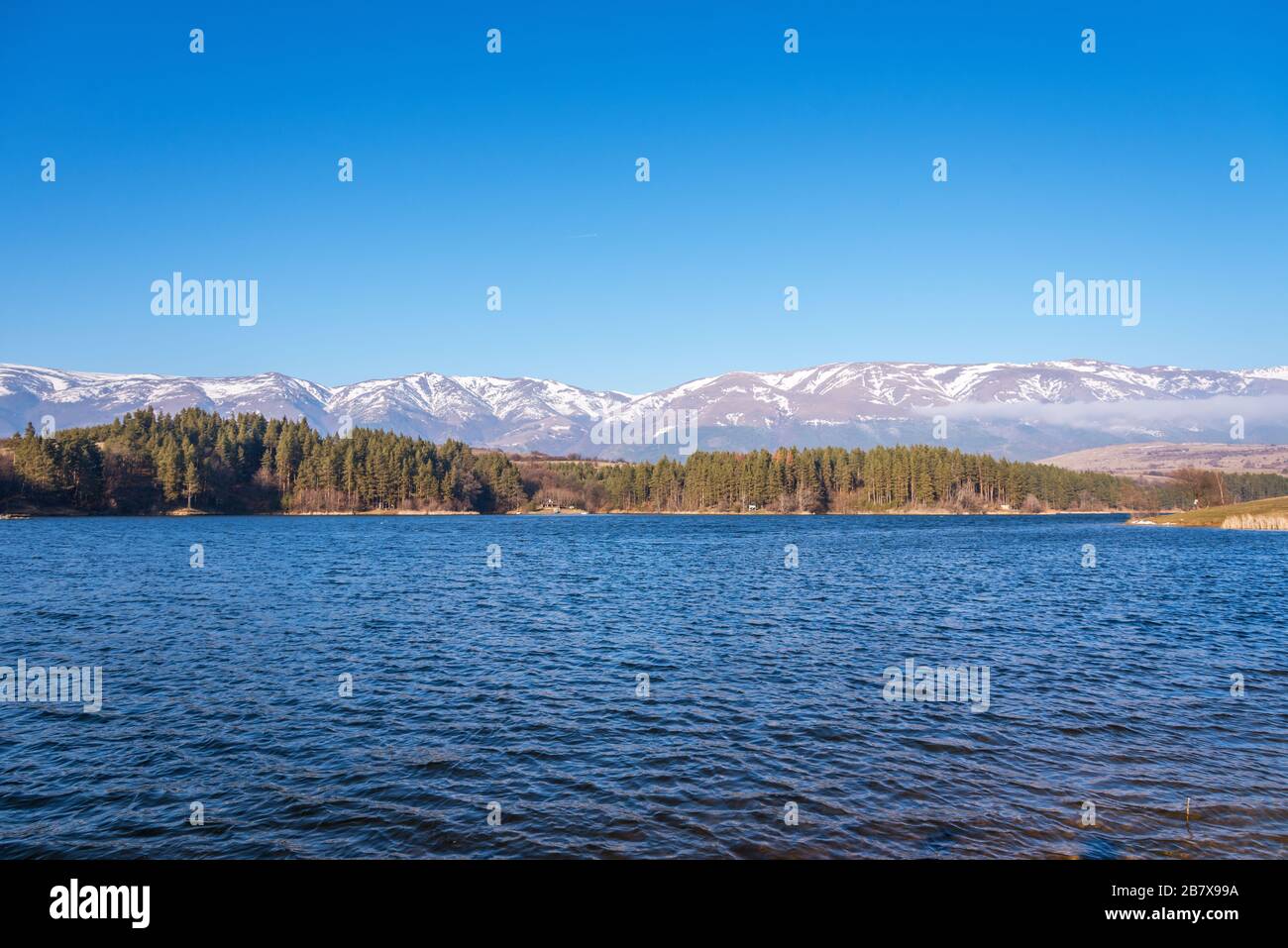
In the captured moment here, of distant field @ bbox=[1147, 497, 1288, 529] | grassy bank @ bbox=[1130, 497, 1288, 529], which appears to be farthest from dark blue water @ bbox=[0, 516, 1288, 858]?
distant field @ bbox=[1147, 497, 1288, 529]

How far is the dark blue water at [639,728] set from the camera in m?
16.0

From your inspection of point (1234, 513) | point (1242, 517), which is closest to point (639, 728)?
point (1242, 517)

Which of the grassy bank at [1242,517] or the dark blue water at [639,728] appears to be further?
the grassy bank at [1242,517]

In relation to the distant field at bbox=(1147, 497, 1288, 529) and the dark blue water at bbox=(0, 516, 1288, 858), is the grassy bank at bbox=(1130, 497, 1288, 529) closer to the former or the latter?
the distant field at bbox=(1147, 497, 1288, 529)

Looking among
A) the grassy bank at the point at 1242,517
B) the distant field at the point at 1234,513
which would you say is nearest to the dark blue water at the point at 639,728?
the grassy bank at the point at 1242,517

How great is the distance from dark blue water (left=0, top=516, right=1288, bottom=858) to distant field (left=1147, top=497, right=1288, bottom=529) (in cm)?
10808

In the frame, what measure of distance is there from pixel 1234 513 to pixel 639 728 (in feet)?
574

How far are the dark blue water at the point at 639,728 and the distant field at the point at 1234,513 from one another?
108079mm

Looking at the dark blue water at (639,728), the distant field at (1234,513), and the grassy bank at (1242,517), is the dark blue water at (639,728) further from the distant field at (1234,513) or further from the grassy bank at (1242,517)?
the distant field at (1234,513)

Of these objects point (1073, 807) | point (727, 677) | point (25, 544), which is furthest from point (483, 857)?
point (25, 544)

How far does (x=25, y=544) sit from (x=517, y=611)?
89852 millimetres

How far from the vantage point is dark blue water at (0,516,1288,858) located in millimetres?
16047

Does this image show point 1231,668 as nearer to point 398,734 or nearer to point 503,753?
point 503,753
